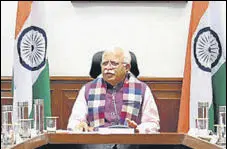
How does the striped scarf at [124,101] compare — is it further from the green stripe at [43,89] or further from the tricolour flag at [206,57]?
the green stripe at [43,89]

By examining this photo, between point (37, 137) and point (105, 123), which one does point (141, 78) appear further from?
point (37, 137)

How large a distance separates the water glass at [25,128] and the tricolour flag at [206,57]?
1.90 meters

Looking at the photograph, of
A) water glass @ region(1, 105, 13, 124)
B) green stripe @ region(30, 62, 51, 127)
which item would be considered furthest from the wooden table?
green stripe @ region(30, 62, 51, 127)

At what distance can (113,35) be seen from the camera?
5.14m

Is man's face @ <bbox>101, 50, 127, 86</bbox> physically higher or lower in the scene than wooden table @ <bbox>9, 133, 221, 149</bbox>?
higher

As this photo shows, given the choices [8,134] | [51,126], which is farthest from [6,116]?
[51,126]

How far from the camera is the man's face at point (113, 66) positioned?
3.91m

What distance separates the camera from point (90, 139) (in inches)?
117

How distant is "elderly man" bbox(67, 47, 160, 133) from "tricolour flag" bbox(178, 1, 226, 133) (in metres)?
0.59

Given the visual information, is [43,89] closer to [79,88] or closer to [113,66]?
[79,88]

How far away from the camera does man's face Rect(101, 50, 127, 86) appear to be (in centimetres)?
391

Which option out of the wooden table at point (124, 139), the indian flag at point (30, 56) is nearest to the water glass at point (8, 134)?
the wooden table at point (124, 139)

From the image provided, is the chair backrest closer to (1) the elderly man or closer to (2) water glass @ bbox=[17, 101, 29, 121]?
(1) the elderly man

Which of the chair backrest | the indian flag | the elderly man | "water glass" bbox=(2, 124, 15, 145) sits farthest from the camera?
the indian flag
